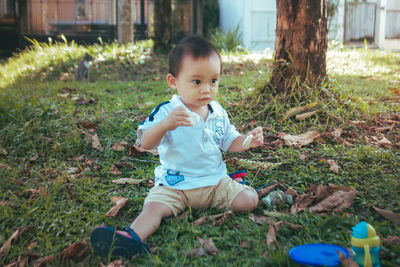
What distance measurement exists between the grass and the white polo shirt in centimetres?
22

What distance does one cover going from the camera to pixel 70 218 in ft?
7.79

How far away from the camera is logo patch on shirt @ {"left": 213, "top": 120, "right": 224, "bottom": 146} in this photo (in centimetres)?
243

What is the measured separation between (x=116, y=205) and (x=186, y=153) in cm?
56

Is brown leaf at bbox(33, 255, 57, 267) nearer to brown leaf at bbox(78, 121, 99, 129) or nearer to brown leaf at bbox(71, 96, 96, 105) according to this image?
brown leaf at bbox(78, 121, 99, 129)

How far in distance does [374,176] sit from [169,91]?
3733mm

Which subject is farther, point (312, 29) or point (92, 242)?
point (312, 29)

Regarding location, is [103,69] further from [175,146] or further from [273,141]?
[175,146]

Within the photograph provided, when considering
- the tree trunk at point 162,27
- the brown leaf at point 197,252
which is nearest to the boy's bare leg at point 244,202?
the brown leaf at point 197,252

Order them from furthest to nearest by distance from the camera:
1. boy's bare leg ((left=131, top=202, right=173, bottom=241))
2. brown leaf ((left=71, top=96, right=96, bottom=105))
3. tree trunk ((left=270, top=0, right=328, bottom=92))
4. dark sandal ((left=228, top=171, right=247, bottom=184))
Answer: brown leaf ((left=71, top=96, right=96, bottom=105))
tree trunk ((left=270, top=0, right=328, bottom=92))
dark sandal ((left=228, top=171, right=247, bottom=184))
boy's bare leg ((left=131, top=202, right=173, bottom=241))

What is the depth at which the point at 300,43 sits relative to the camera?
3.86 meters

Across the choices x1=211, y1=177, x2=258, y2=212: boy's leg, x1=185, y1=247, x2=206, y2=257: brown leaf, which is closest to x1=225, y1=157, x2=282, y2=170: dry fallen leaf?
x1=211, y1=177, x2=258, y2=212: boy's leg

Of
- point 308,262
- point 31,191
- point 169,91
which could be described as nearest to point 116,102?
point 169,91

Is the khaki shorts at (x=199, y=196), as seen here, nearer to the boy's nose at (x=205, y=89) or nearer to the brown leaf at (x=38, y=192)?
the boy's nose at (x=205, y=89)

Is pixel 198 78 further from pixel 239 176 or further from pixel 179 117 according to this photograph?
pixel 239 176
